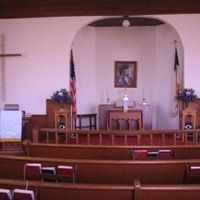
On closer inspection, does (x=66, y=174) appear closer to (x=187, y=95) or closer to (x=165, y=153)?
(x=165, y=153)

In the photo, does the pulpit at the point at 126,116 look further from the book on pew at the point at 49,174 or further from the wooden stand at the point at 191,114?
the book on pew at the point at 49,174

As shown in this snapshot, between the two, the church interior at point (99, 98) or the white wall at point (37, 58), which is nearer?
the church interior at point (99, 98)

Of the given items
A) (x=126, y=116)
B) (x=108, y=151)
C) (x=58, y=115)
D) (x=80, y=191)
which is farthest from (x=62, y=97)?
(x=80, y=191)

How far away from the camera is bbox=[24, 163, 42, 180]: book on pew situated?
2844mm

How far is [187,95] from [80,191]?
4.85 m

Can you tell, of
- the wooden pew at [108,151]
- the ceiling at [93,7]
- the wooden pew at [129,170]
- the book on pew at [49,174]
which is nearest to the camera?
the book on pew at [49,174]

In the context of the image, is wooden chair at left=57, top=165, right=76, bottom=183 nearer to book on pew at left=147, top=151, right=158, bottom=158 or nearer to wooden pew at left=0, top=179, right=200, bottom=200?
wooden pew at left=0, top=179, right=200, bottom=200

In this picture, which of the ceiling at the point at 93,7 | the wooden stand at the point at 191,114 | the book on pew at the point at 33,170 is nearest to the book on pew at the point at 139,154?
the book on pew at the point at 33,170

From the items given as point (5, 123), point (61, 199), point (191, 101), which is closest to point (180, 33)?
point (191, 101)

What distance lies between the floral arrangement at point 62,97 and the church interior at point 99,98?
1.0 inches

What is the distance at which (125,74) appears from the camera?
8758mm

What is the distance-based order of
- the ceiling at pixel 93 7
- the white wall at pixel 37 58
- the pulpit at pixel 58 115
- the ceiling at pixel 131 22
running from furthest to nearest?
the ceiling at pixel 131 22, the white wall at pixel 37 58, the pulpit at pixel 58 115, the ceiling at pixel 93 7

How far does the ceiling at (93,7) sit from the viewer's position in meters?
6.35

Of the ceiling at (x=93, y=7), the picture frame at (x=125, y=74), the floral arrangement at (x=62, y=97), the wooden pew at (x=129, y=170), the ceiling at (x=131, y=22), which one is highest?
the ceiling at (x=131, y=22)
